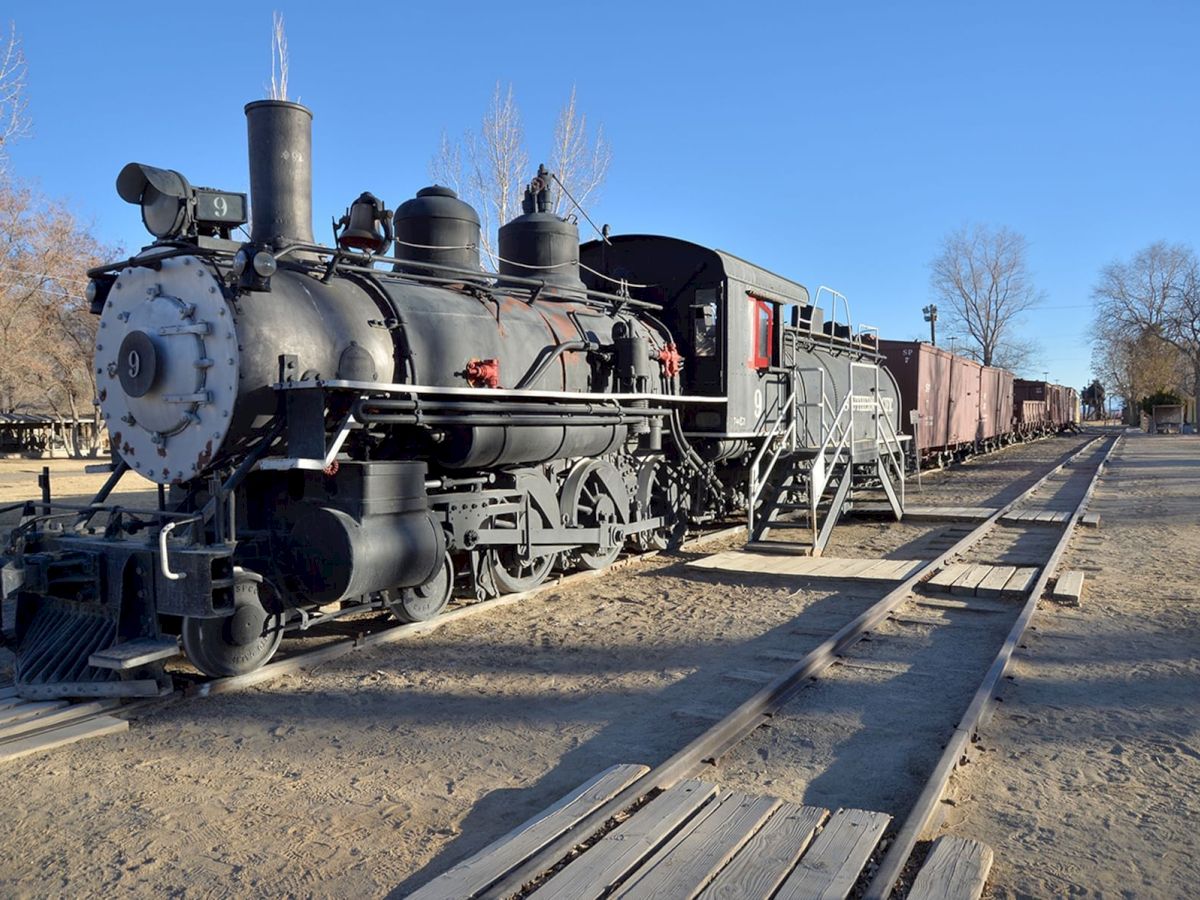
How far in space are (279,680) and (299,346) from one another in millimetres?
2107

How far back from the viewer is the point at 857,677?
551 centimetres

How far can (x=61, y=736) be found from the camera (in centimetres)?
449

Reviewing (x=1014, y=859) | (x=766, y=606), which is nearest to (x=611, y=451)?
(x=766, y=606)

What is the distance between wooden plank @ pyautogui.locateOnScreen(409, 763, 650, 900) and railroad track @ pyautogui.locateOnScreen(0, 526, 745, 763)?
2554mm

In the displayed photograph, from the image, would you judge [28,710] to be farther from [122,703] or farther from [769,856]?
[769,856]

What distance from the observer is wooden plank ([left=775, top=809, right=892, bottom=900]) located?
2.90 meters

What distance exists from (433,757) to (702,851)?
1.67 m

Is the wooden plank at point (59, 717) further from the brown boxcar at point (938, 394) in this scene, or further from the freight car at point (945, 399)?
the brown boxcar at point (938, 394)

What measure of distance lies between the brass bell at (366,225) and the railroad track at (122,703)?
2874 mm

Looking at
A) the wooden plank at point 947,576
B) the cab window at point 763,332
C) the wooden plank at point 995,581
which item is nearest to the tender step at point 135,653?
the wooden plank at point 947,576

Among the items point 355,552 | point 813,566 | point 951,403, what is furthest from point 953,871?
point 951,403

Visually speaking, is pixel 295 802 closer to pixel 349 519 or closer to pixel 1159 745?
pixel 349 519

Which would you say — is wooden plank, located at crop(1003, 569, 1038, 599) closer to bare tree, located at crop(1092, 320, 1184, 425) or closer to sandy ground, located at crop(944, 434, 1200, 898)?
sandy ground, located at crop(944, 434, 1200, 898)

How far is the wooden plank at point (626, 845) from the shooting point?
2.89 meters
